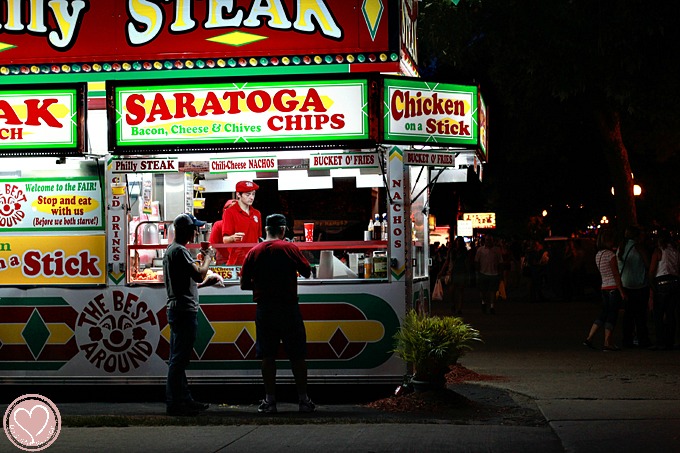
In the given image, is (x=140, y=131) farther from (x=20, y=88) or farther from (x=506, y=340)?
(x=506, y=340)

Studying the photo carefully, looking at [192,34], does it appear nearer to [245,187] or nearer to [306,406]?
[245,187]

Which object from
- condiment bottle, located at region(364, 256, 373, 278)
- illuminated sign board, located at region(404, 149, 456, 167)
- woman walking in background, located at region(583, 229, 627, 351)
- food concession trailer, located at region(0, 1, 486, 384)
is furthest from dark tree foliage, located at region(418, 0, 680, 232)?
woman walking in background, located at region(583, 229, 627, 351)

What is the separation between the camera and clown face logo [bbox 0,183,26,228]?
1138 cm

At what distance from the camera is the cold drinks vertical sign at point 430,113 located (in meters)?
10.3

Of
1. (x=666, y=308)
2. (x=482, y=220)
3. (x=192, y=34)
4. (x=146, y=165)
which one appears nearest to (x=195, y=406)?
(x=146, y=165)

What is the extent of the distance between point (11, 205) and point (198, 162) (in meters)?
2.13

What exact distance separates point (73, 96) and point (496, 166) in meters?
35.7

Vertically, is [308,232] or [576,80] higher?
[576,80]

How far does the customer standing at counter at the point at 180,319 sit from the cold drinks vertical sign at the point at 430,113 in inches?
92.7

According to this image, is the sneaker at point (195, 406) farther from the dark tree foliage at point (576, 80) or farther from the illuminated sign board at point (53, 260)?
the dark tree foliage at point (576, 80)

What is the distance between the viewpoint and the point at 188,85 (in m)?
10.6

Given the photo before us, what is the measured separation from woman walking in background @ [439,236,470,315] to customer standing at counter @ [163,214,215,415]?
13.5 meters

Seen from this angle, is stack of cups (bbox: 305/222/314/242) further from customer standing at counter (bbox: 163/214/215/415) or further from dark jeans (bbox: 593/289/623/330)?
dark jeans (bbox: 593/289/623/330)

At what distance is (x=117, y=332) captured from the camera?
11.0 m
